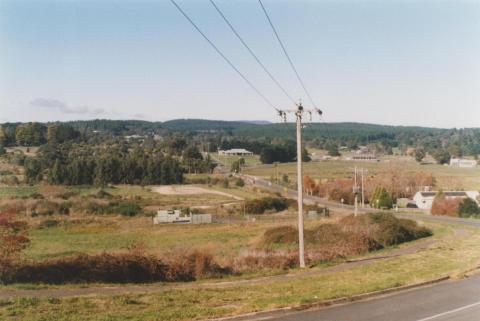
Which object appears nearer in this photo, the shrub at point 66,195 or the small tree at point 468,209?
the small tree at point 468,209

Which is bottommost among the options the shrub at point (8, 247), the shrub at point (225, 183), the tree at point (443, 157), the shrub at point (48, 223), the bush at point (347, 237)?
the shrub at point (225, 183)

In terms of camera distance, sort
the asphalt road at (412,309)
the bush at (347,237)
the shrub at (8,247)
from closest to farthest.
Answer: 1. the asphalt road at (412,309)
2. the shrub at (8,247)
3. the bush at (347,237)

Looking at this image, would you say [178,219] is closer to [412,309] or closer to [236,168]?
[412,309]

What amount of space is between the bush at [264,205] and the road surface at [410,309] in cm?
5723

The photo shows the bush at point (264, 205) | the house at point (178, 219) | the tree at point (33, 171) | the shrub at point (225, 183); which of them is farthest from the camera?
the tree at point (33, 171)

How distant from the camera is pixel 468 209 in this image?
57.6 meters

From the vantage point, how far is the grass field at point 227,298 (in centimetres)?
1245

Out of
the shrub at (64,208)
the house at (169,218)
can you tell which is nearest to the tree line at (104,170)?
the shrub at (64,208)

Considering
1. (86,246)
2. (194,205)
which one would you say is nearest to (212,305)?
(86,246)

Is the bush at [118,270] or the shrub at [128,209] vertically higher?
the bush at [118,270]

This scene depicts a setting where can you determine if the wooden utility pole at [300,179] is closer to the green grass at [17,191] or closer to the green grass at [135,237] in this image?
the green grass at [135,237]

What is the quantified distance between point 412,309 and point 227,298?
17.0 ft

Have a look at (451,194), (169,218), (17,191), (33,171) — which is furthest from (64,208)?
(451,194)

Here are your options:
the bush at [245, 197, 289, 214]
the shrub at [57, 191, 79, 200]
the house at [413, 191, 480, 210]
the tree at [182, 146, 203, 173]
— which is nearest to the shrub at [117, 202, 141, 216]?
the bush at [245, 197, 289, 214]
